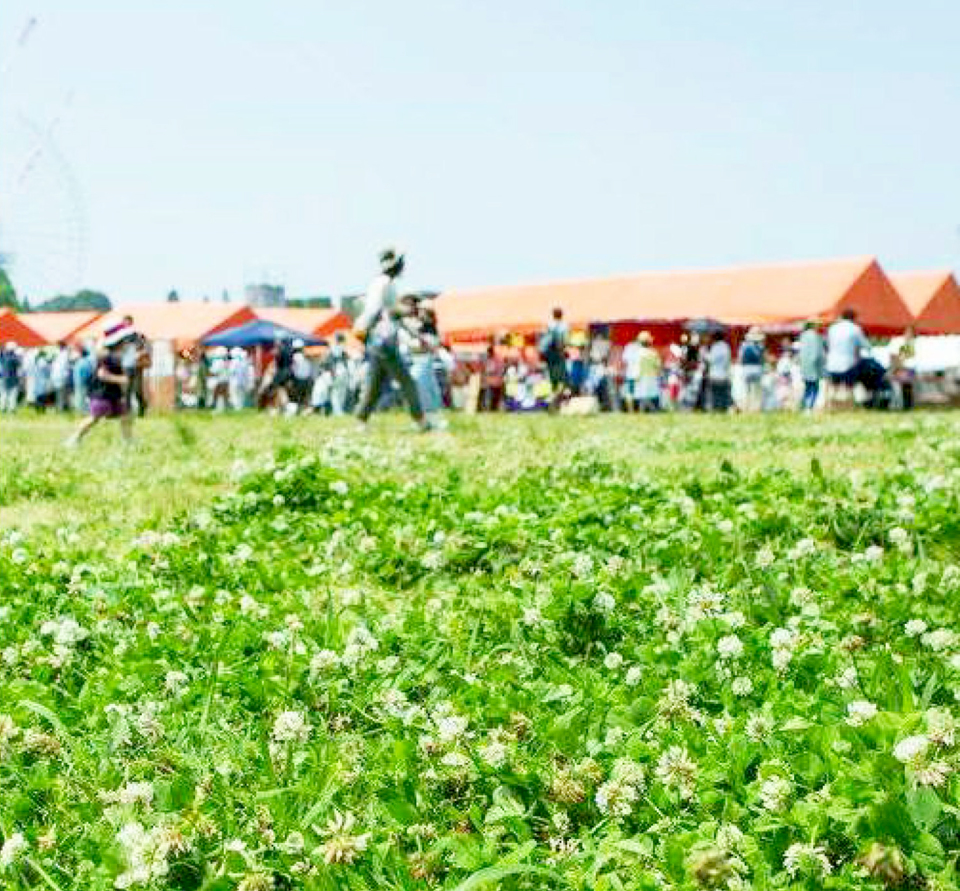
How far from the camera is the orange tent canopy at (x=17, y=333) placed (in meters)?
48.8

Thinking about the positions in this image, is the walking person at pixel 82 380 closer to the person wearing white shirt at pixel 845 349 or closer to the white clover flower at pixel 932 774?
the person wearing white shirt at pixel 845 349

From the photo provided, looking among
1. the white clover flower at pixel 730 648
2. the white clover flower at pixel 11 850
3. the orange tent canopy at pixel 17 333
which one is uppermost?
the orange tent canopy at pixel 17 333

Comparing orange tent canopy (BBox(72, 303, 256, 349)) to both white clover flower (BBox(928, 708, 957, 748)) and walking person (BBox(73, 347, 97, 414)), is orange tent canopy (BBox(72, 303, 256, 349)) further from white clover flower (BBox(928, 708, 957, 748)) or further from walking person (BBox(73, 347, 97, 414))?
white clover flower (BBox(928, 708, 957, 748))

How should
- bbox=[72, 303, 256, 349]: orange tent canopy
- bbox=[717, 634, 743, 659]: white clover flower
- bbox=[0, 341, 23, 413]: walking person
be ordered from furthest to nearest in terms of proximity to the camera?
bbox=[72, 303, 256, 349]: orange tent canopy, bbox=[0, 341, 23, 413]: walking person, bbox=[717, 634, 743, 659]: white clover flower

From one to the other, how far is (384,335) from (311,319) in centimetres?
3675

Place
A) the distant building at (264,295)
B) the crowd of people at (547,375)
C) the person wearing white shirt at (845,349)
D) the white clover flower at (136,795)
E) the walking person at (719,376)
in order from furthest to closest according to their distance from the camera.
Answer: the distant building at (264,295), the walking person at (719,376), the crowd of people at (547,375), the person wearing white shirt at (845,349), the white clover flower at (136,795)

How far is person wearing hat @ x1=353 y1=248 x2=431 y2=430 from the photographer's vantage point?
14.7 meters

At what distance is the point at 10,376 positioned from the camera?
→ 35.0 metres

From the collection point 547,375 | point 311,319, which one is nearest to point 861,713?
point 547,375

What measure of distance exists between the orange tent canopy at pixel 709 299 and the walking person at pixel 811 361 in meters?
15.1

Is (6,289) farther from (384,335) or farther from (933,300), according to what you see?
(933,300)

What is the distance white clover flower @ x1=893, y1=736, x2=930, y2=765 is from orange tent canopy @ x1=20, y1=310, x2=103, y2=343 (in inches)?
2023

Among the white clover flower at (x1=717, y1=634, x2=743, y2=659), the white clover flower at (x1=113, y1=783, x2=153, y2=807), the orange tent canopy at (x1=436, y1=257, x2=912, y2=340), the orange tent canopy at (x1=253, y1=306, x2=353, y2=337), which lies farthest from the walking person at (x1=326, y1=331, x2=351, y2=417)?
the white clover flower at (x1=113, y1=783, x2=153, y2=807)

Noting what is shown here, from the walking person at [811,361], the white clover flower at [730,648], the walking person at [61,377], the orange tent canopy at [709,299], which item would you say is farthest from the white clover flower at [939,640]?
the orange tent canopy at [709,299]
